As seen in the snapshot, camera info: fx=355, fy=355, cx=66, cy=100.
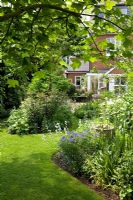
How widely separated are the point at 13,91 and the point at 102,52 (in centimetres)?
1438

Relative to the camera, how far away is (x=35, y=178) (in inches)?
314

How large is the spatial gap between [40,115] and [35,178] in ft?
21.2

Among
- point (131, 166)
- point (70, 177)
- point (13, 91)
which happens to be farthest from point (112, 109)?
point (13, 91)

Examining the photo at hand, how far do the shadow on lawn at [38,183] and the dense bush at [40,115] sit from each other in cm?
449

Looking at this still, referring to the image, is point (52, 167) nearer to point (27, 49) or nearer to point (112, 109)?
point (112, 109)

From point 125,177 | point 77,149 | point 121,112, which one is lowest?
point 125,177

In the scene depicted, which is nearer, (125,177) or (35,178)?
(125,177)

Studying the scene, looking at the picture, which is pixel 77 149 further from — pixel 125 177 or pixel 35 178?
pixel 125 177

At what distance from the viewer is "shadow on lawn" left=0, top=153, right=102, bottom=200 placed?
6.94m

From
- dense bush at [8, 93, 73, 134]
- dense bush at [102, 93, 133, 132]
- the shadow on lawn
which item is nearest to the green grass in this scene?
the shadow on lawn

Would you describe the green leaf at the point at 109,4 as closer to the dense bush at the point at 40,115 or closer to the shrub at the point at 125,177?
the shrub at the point at 125,177

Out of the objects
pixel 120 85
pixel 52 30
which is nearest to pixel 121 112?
pixel 120 85

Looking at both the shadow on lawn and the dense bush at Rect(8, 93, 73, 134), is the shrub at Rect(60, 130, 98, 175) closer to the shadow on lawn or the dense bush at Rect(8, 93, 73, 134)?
the shadow on lawn

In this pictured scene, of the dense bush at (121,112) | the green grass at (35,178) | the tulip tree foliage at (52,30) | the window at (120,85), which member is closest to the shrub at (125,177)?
the green grass at (35,178)
